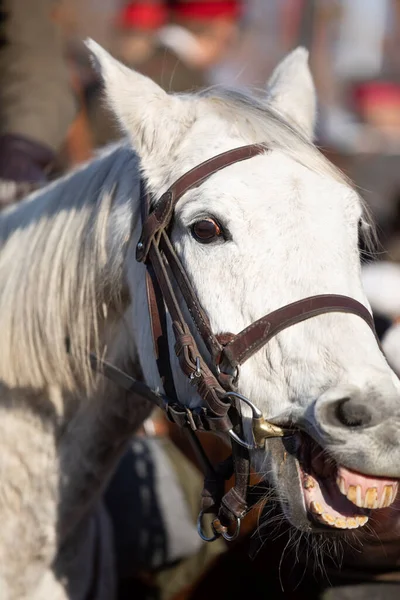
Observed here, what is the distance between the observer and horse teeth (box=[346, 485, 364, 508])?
5.70 feet

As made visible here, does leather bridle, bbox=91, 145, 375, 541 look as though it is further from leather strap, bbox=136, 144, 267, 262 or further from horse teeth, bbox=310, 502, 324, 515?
horse teeth, bbox=310, 502, 324, 515

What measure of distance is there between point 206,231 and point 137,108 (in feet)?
1.33

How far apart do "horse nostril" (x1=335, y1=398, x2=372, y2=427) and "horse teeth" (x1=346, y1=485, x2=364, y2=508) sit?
0.15 meters

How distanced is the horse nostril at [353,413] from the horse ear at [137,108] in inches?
32.4

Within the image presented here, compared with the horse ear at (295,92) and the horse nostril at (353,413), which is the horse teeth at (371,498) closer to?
the horse nostril at (353,413)

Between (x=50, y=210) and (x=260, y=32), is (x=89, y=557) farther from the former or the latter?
(x=260, y=32)

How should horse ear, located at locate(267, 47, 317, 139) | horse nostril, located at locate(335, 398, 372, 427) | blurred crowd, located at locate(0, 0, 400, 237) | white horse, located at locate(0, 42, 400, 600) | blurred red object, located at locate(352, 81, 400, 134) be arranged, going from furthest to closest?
blurred red object, located at locate(352, 81, 400, 134)
blurred crowd, located at locate(0, 0, 400, 237)
horse ear, located at locate(267, 47, 317, 139)
white horse, located at locate(0, 42, 400, 600)
horse nostril, located at locate(335, 398, 372, 427)

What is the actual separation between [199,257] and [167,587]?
6.44 ft

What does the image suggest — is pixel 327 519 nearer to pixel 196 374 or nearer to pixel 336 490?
pixel 336 490

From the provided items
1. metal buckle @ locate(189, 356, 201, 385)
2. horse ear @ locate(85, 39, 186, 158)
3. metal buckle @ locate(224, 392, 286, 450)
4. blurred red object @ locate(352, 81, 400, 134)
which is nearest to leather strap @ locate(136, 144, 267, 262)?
horse ear @ locate(85, 39, 186, 158)

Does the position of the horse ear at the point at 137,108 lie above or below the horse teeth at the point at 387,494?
above

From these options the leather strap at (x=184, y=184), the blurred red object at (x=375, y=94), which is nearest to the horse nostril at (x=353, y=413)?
the leather strap at (x=184, y=184)

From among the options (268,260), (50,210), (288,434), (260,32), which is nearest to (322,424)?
(288,434)

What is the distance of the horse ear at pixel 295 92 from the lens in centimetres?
240
